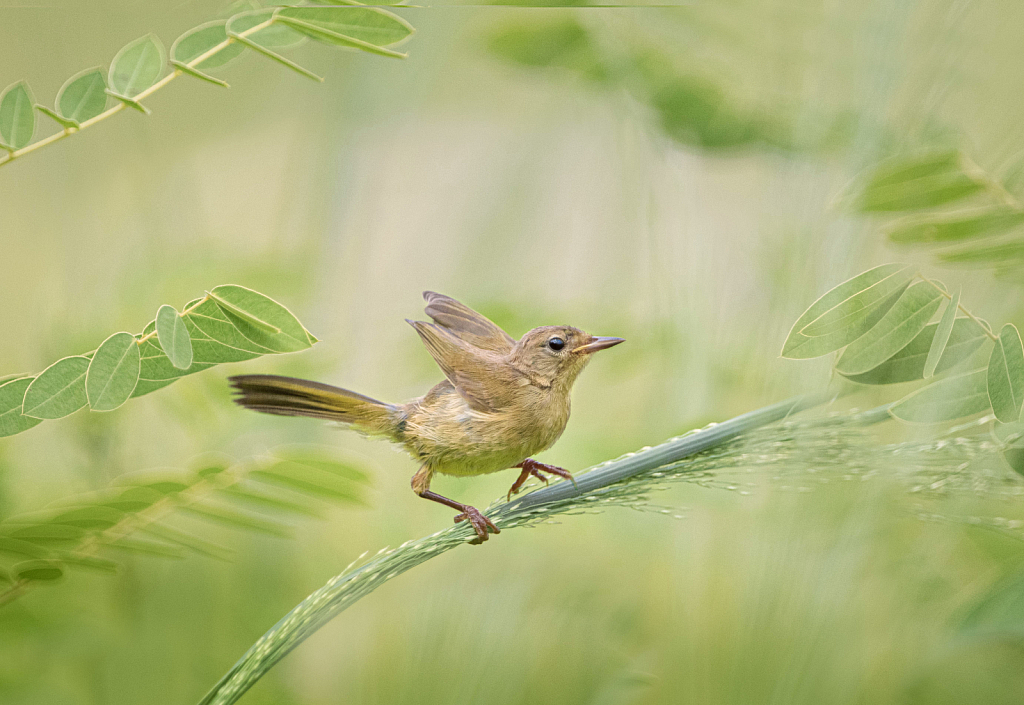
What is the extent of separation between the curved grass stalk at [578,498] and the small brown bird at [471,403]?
0.10ft

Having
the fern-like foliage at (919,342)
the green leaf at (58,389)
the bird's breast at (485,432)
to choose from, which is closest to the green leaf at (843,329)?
the fern-like foliage at (919,342)

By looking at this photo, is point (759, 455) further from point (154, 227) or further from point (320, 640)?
point (154, 227)

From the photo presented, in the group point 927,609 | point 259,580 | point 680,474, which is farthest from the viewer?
point 259,580

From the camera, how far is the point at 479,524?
344mm

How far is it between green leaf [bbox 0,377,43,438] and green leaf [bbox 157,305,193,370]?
0.07 m

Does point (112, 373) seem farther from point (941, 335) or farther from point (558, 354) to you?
point (941, 335)

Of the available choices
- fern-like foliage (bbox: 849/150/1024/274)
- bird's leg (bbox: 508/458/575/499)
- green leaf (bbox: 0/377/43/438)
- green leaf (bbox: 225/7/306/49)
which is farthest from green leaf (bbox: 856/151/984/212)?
green leaf (bbox: 0/377/43/438)

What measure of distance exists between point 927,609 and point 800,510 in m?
0.19

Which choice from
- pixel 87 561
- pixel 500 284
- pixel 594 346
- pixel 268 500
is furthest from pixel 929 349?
pixel 87 561

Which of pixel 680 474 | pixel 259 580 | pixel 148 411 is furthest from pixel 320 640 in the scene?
pixel 680 474

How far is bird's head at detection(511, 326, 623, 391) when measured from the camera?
34cm

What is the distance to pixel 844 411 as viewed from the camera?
1.08ft

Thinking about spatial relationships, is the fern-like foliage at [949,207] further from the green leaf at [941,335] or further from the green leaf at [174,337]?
the green leaf at [174,337]

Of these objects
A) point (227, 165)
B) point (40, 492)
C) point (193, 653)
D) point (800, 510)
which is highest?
point (227, 165)
